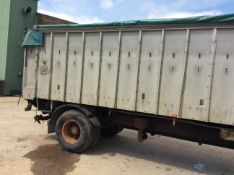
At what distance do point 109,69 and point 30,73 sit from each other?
241 cm

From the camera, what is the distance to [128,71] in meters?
7.58

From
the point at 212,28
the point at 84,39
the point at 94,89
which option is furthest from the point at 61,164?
the point at 212,28

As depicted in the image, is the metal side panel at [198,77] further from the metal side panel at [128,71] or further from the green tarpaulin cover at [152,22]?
the metal side panel at [128,71]

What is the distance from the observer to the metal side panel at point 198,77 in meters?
6.61

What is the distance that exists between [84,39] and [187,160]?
3.68m

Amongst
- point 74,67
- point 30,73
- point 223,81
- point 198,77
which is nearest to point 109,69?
point 74,67

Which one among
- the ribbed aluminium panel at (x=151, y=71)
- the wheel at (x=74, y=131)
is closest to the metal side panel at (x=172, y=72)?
the ribbed aluminium panel at (x=151, y=71)

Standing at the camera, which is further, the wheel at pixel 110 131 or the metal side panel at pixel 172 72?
the wheel at pixel 110 131

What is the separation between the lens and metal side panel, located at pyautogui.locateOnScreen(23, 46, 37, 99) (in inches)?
355

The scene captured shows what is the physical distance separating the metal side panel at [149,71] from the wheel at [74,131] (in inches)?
57.0

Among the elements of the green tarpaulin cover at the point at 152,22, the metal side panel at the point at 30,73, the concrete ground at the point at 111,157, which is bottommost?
the concrete ground at the point at 111,157

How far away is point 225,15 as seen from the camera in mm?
6398

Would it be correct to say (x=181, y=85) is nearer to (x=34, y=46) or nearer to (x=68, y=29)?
(x=68, y=29)

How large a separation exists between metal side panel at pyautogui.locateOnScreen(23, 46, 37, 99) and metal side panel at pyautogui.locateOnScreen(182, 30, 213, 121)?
408 cm
